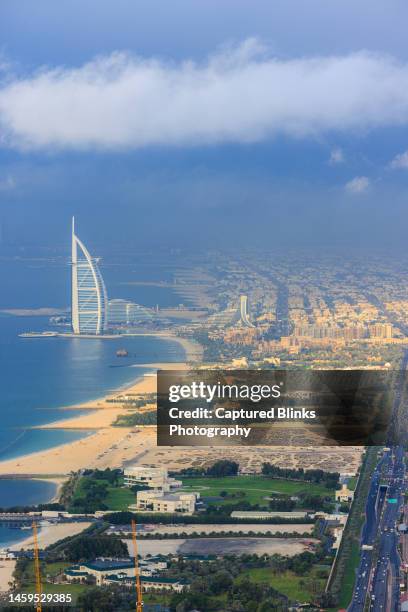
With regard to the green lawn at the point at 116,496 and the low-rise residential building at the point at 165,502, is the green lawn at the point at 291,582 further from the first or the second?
the green lawn at the point at 116,496

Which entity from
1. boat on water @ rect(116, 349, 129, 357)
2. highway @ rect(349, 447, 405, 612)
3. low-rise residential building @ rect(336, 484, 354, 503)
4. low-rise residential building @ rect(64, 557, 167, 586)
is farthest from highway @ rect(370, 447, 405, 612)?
boat on water @ rect(116, 349, 129, 357)

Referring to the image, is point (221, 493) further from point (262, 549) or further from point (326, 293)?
point (326, 293)

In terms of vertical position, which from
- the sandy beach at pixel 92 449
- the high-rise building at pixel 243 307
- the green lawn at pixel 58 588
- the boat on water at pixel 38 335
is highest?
the high-rise building at pixel 243 307

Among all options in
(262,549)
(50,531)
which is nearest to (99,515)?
(50,531)

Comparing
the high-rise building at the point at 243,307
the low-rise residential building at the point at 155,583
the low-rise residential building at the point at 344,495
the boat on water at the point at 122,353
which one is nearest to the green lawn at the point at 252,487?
the low-rise residential building at the point at 344,495

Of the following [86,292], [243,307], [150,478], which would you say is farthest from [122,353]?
[150,478]

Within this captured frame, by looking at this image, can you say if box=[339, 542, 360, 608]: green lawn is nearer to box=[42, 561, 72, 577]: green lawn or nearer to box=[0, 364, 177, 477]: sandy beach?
box=[42, 561, 72, 577]: green lawn

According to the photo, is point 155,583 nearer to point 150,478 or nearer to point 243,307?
point 150,478
